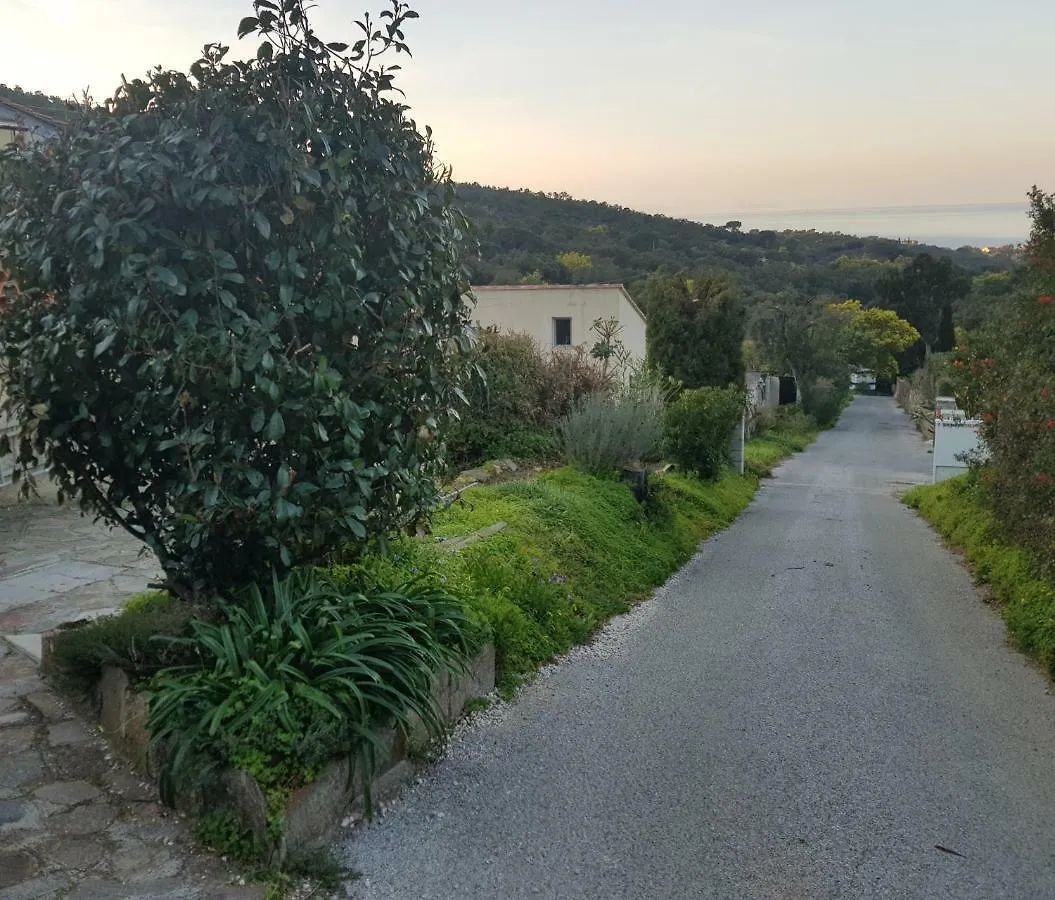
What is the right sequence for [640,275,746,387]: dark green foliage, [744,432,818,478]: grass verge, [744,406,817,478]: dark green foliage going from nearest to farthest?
[640,275,746,387]: dark green foliage, [744,432,818,478]: grass verge, [744,406,817,478]: dark green foliage

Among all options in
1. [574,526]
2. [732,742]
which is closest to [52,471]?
[732,742]

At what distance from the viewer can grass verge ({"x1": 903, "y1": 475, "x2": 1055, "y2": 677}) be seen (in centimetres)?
628

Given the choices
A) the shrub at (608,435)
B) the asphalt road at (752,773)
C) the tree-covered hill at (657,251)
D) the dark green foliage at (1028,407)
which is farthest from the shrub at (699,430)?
the tree-covered hill at (657,251)

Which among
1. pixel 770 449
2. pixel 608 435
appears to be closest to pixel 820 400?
pixel 770 449

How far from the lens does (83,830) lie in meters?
3.11

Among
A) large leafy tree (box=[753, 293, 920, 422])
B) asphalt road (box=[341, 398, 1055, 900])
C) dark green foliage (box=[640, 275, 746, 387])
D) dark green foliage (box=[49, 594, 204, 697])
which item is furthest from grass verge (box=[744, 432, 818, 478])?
dark green foliage (box=[49, 594, 204, 697])

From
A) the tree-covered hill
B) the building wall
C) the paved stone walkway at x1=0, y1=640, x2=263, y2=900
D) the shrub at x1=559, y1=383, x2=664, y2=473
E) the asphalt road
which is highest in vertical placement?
the tree-covered hill

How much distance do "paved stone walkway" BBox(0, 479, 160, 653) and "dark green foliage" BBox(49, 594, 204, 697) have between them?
2.96 ft

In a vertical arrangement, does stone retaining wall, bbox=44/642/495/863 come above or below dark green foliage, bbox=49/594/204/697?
below

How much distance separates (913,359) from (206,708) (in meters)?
67.4

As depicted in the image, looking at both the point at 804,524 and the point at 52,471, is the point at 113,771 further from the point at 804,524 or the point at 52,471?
the point at 804,524

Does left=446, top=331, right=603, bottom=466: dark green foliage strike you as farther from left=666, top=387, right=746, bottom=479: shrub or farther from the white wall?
the white wall

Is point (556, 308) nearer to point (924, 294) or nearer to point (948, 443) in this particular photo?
point (948, 443)

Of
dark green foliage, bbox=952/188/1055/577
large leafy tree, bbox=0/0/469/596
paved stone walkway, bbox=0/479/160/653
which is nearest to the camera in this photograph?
large leafy tree, bbox=0/0/469/596
